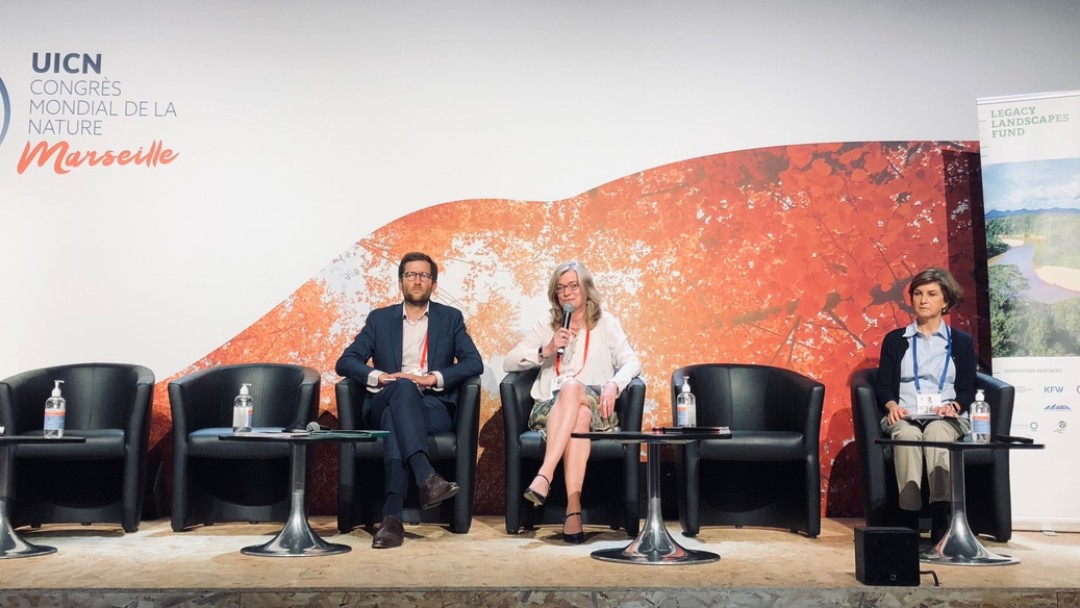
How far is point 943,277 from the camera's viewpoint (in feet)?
14.4

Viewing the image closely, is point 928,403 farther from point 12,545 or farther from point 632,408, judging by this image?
point 12,545

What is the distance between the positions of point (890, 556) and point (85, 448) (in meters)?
3.31

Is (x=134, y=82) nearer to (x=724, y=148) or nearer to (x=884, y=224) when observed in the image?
(x=724, y=148)

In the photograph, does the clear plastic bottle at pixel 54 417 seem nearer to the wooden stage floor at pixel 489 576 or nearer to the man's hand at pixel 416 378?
the wooden stage floor at pixel 489 576

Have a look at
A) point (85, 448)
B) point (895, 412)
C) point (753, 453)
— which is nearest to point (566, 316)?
point (753, 453)

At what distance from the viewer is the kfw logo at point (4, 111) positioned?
5.21 meters

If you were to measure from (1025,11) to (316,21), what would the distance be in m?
3.83

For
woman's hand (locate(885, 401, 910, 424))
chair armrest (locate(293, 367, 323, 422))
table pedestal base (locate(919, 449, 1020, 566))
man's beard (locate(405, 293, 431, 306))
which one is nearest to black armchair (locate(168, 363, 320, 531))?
chair armrest (locate(293, 367, 323, 422))

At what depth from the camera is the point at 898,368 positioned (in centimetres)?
446

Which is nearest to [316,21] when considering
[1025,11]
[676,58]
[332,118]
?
[332,118]

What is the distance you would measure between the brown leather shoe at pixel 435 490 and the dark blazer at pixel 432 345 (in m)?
0.60

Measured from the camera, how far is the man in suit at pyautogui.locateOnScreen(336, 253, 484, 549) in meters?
4.09

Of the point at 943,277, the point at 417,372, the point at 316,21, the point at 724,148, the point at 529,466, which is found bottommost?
the point at 529,466

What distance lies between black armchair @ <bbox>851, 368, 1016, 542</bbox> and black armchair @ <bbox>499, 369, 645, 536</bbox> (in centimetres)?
99
